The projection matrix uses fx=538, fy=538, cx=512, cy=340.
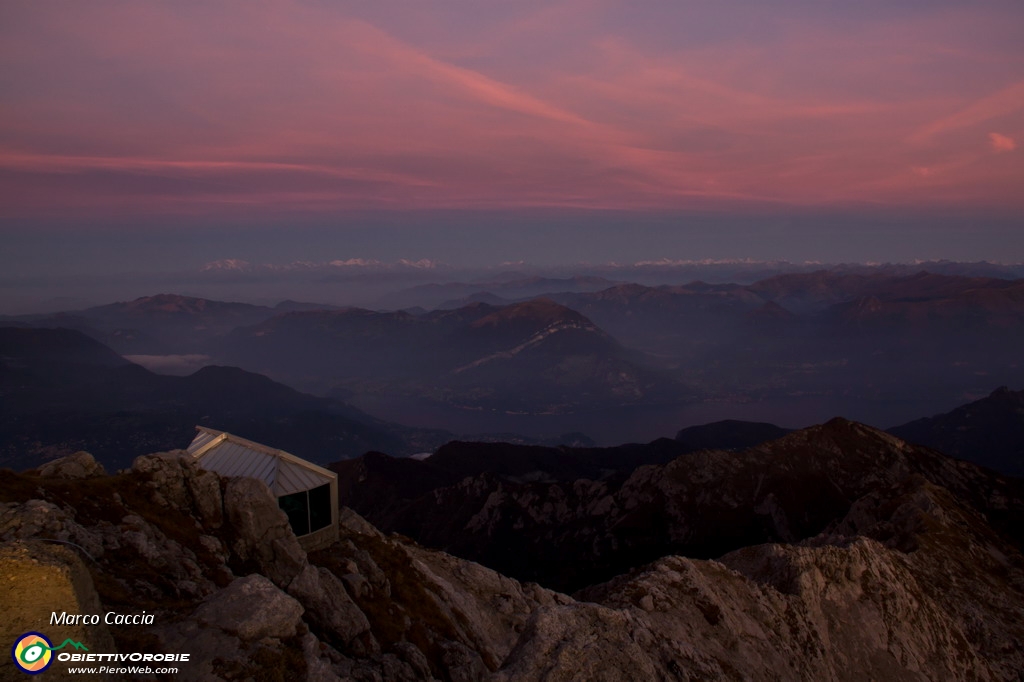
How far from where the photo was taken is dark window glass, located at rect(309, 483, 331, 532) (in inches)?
1313

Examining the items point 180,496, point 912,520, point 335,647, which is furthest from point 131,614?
point 912,520

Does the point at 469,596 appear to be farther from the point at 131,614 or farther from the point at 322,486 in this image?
the point at 131,614

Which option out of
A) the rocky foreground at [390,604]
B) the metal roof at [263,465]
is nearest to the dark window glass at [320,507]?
the metal roof at [263,465]

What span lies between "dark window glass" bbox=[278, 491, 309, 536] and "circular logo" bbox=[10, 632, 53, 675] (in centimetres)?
2009

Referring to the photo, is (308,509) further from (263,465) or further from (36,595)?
(36,595)

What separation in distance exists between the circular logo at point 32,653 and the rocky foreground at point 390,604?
0.88 ft

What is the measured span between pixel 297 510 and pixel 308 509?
633 millimetres

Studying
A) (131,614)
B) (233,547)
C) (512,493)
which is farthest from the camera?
(512,493)

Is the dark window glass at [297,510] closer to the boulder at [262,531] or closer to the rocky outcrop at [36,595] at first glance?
the boulder at [262,531]

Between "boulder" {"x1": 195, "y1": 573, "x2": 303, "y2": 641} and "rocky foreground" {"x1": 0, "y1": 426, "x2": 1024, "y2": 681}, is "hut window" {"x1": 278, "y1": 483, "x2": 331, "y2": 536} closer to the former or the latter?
"rocky foreground" {"x1": 0, "y1": 426, "x2": 1024, "y2": 681}

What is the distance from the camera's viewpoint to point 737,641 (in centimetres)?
4234

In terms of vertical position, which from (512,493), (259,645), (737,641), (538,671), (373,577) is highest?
(259,645)

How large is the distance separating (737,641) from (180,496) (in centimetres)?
4093

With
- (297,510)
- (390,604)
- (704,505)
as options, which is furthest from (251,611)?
(704,505)
